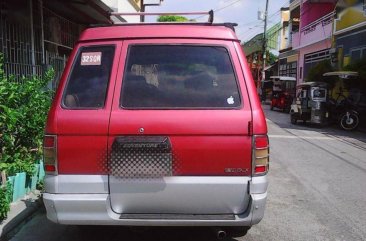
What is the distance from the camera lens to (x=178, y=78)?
3.91 meters

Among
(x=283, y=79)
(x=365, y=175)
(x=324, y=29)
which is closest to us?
(x=365, y=175)

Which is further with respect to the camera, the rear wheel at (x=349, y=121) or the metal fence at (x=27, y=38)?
the rear wheel at (x=349, y=121)

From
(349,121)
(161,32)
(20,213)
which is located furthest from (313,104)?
(161,32)

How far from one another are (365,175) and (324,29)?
67.6 ft

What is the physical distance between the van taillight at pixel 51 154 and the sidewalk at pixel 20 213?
1259 mm

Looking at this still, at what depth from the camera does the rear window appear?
3.80 m

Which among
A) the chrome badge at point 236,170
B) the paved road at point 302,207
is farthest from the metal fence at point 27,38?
the chrome badge at point 236,170

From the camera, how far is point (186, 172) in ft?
12.1

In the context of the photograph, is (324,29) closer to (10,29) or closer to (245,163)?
(10,29)

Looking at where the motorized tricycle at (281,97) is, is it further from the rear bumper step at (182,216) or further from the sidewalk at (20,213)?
the rear bumper step at (182,216)

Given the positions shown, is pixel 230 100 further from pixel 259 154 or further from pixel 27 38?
pixel 27 38

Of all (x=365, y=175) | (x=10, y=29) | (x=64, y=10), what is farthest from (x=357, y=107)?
(x=10, y=29)

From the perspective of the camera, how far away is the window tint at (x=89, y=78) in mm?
3829

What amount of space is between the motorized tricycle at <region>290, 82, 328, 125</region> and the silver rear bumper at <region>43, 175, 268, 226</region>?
15301mm
